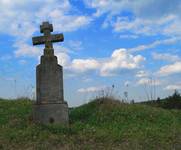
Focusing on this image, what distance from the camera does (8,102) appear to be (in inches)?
609

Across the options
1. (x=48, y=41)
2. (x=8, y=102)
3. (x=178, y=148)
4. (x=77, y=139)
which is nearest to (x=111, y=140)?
(x=77, y=139)

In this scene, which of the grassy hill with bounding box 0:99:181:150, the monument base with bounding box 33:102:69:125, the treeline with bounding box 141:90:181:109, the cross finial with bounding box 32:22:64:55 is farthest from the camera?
the treeline with bounding box 141:90:181:109

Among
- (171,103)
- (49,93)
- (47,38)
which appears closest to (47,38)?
(47,38)

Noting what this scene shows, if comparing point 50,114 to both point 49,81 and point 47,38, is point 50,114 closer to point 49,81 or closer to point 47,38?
point 49,81

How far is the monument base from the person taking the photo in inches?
480

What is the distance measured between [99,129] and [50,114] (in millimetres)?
1485

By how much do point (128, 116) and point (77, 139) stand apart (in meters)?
2.90

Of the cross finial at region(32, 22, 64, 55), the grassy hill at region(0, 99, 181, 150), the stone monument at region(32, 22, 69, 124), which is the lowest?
the grassy hill at region(0, 99, 181, 150)

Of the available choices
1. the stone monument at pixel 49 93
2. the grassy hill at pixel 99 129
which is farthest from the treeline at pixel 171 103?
the stone monument at pixel 49 93

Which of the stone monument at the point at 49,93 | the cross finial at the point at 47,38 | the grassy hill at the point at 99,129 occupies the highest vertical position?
the cross finial at the point at 47,38

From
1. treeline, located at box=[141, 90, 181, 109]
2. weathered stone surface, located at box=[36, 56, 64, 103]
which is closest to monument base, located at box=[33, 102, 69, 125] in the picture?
weathered stone surface, located at box=[36, 56, 64, 103]

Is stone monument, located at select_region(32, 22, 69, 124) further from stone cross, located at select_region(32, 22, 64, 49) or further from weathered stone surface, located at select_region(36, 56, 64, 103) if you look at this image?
stone cross, located at select_region(32, 22, 64, 49)

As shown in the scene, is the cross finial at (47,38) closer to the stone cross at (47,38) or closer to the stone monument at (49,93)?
the stone cross at (47,38)

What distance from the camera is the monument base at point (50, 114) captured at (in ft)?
40.0
